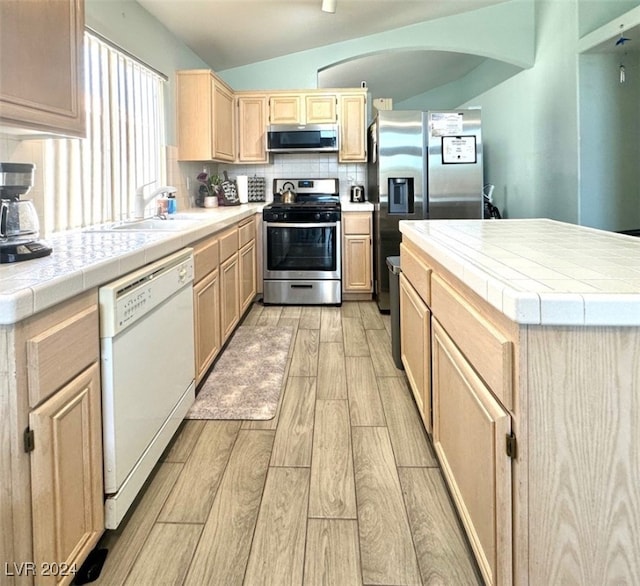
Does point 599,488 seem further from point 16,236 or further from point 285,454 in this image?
point 16,236

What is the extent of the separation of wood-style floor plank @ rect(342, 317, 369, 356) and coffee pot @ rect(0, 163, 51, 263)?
219 cm

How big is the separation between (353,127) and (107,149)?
2758mm

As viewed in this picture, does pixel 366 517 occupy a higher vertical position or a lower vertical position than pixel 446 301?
lower

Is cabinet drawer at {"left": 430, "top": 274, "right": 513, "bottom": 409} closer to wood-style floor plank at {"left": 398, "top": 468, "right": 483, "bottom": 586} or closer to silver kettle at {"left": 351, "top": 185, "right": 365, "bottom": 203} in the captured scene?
wood-style floor plank at {"left": 398, "top": 468, "right": 483, "bottom": 586}

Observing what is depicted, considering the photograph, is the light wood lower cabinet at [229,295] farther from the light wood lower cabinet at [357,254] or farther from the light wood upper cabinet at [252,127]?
the light wood upper cabinet at [252,127]

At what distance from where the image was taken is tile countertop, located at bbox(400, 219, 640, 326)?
1004mm

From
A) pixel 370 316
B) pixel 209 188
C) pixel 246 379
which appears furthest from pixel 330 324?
pixel 209 188

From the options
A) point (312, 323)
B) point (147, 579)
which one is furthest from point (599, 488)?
point (312, 323)

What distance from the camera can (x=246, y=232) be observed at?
14.6 feet

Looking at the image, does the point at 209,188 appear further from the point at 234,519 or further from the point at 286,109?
the point at 234,519

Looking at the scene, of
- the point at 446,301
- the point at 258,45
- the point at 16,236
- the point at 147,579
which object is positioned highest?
the point at 258,45

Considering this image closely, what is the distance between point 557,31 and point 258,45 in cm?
264

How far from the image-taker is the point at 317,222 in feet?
15.9

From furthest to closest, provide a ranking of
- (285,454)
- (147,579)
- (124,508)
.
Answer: (285,454), (124,508), (147,579)
